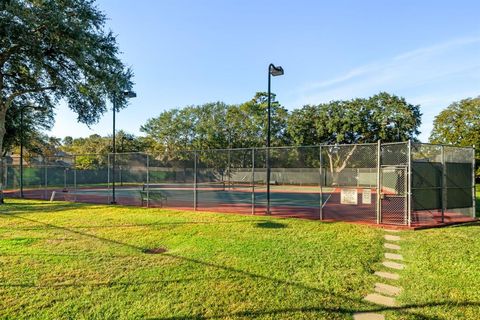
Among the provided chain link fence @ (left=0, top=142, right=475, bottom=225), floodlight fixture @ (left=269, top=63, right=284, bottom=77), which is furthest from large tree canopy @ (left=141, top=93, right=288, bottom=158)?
floodlight fixture @ (left=269, top=63, right=284, bottom=77)

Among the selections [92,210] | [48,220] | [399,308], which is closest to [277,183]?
[92,210]

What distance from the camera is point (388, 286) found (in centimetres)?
477

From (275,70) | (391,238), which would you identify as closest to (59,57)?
(275,70)

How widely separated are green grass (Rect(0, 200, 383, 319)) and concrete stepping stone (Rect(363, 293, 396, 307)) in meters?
0.15

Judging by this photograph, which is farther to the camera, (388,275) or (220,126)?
(220,126)

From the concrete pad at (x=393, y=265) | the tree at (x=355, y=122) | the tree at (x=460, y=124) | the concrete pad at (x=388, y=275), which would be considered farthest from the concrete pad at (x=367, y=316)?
the tree at (x=460, y=124)

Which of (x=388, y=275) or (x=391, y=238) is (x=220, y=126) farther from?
(x=388, y=275)

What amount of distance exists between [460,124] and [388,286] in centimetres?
4855

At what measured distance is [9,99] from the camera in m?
15.9

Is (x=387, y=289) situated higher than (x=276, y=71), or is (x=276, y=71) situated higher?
(x=276, y=71)

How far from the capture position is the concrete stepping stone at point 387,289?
4.50m

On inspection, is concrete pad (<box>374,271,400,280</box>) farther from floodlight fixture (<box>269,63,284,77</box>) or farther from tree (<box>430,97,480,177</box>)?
tree (<box>430,97,480,177</box>)

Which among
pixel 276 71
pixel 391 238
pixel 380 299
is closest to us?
pixel 380 299

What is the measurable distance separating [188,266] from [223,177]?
58.7 feet
